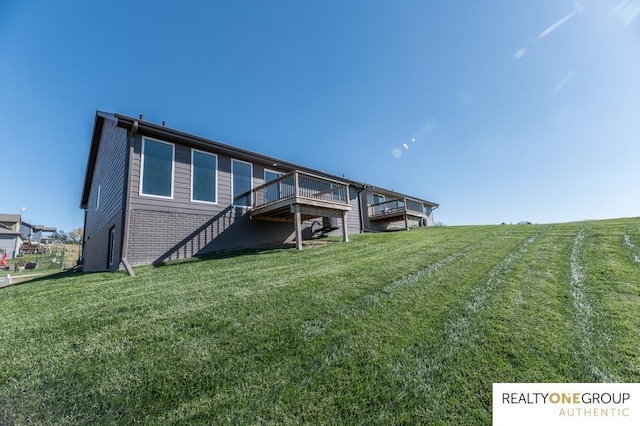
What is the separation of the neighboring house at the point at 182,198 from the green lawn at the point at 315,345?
9.47 ft

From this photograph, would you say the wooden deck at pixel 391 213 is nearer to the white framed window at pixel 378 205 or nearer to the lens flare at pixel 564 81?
the white framed window at pixel 378 205

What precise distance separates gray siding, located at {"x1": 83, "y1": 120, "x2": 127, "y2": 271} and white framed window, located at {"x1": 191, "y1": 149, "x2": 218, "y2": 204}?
1.79m

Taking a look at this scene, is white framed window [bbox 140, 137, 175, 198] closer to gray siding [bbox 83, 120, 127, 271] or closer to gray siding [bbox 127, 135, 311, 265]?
gray siding [bbox 127, 135, 311, 265]

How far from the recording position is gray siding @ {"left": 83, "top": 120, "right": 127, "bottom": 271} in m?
7.71

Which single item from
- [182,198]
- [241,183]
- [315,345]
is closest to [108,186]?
[182,198]

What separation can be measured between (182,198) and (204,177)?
3.33 ft

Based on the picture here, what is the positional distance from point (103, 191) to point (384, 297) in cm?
1203

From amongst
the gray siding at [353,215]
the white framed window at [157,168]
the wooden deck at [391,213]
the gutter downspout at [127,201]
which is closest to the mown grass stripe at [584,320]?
the gutter downspout at [127,201]

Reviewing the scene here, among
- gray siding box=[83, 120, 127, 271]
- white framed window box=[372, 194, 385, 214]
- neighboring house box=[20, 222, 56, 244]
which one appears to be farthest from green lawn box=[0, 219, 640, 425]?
neighboring house box=[20, 222, 56, 244]

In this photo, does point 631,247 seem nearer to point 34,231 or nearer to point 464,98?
point 464,98

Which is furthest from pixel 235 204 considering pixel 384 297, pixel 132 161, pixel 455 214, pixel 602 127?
pixel 455 214

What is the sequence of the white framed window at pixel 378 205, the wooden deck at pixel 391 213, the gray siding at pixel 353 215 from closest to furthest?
the gray siding at pixel 353 215 → the wooden deck at pixel 391 213 → the white framed window at pixel 378 205

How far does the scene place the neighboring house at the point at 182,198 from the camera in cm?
720

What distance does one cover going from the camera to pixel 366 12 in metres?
8.33
